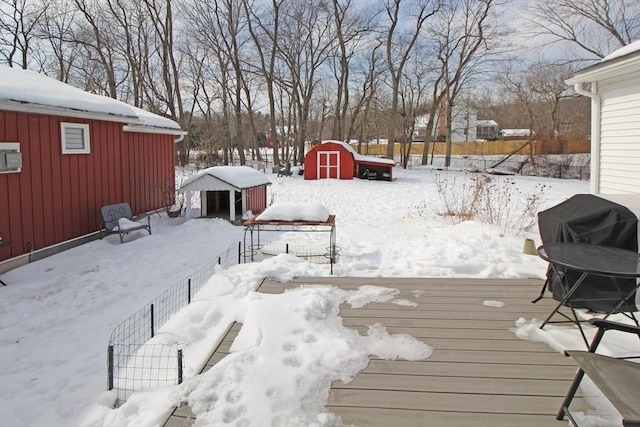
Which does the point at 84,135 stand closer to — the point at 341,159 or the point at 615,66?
the point at 615,66

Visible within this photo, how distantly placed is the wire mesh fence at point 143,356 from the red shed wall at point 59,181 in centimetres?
270

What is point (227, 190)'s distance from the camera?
29.7ft

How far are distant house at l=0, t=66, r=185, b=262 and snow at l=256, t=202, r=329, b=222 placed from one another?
3387 mm

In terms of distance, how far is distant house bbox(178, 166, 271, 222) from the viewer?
9047 millimetres

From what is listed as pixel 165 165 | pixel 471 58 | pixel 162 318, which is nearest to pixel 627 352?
pixel 162 318

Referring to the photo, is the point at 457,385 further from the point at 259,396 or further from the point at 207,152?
the point at 207,152

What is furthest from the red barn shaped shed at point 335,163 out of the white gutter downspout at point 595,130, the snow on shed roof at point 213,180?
the white gutter downspout at point 595,130

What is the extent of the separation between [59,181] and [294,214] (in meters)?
3.98

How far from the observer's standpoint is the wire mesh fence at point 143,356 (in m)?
2.59

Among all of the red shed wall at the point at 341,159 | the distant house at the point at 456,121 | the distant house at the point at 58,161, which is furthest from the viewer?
the distant house at the point at 456,121

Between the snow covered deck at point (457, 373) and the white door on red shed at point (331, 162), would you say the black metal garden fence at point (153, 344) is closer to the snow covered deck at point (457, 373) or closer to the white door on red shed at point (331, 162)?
the snow covered deck at point (457, 373)

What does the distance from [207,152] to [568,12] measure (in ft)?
63.7

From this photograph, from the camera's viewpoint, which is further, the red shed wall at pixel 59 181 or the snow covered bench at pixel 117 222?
the snow covered bench at pixel 117 222

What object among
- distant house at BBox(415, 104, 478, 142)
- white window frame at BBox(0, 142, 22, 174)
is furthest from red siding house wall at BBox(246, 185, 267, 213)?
distant house at BBox(415, 104, 478, 142)
